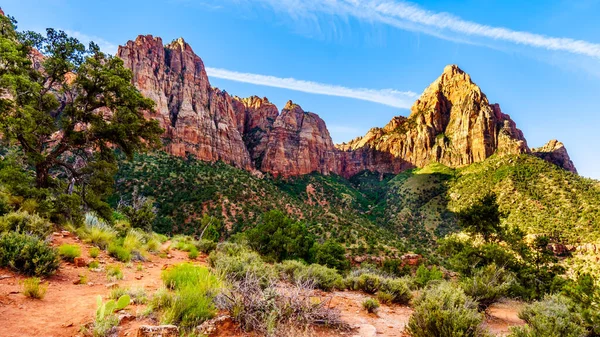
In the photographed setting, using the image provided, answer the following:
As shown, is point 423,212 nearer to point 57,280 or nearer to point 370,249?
point 370,249

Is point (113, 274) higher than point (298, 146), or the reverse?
point (298, 146)

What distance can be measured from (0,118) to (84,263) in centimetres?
594

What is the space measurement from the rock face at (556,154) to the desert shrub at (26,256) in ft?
372

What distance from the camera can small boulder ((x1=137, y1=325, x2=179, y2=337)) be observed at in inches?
123

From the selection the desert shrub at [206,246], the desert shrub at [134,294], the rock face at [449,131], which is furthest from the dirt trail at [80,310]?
the rock face at [449,131]

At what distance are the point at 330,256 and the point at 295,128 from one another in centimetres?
8782

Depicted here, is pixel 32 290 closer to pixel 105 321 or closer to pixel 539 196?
pixel 105 321

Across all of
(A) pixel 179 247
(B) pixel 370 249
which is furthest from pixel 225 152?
(A) pixel 179 247

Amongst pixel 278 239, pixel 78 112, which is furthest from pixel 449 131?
pixel 78 112

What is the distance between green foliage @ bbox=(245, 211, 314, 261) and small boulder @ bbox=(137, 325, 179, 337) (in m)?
18.3

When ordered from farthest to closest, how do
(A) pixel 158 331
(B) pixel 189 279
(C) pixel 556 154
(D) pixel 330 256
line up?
(C) pixel 556 154 → (D) pixel 330 256 → (B) pixel 189 279 → (A) pixel 158 331

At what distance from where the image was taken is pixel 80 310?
4.05 m

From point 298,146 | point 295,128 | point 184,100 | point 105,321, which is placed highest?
point 295,128

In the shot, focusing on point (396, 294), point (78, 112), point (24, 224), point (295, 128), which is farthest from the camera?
point (295, 128)
